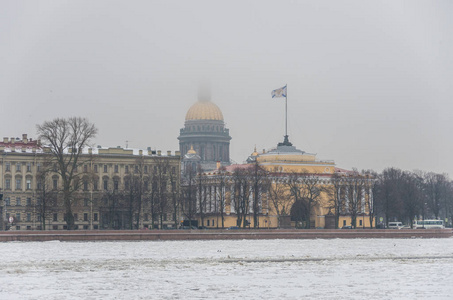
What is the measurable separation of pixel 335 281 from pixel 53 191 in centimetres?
5247

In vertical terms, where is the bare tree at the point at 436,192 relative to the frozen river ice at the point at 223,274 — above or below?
above

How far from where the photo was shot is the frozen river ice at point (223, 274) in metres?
30.5

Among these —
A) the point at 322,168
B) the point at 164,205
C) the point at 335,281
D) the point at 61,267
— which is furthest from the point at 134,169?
the point at 335,281

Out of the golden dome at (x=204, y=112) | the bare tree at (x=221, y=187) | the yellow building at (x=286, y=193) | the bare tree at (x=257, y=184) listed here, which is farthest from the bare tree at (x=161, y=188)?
the golden dome at (x=204, y=112)

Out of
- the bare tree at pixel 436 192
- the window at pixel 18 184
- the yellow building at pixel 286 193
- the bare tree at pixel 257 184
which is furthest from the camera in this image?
the bare tree at pixel 436 192

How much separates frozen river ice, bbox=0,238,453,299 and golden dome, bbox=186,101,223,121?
11045cm

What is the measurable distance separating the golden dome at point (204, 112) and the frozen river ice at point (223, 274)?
11045 cm

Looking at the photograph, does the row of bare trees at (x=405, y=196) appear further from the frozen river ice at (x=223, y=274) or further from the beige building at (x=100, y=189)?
the frozen river ice at (x=223, y=274)

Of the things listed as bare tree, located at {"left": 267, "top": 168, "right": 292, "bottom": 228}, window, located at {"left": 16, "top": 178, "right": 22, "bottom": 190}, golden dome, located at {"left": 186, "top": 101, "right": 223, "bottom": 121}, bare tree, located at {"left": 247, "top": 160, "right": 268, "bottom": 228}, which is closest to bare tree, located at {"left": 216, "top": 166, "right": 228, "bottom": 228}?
bare tree, located at {"left": 247, "top": 160, "right": 268, "bottom": 228}

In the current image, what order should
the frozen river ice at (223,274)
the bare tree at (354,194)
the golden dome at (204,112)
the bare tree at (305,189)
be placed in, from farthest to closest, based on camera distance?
the golden dome at (204,112), the bare tree at (305,189), the bare tree at (354,194), the frozen river ice at (223,274)

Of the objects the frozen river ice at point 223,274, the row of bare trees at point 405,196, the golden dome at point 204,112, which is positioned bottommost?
the frozen river ice at point 223,274

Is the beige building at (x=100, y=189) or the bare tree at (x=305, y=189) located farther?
the bare tree at (x=305, y=189)

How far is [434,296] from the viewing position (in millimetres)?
29609

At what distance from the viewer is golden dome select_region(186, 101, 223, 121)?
16350 cm
